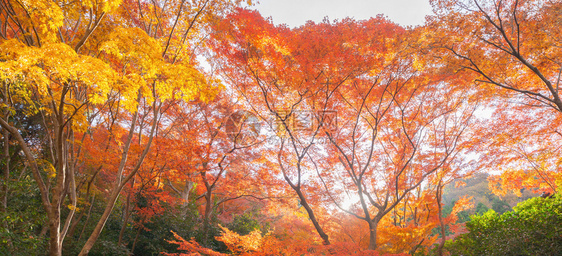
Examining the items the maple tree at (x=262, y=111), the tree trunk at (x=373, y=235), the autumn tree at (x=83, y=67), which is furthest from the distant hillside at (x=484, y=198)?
the autumn tree at (x=83, y=67)

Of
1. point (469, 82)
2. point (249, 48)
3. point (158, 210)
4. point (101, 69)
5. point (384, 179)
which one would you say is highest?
point (249, 48)

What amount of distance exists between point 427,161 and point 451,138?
41.2 inches

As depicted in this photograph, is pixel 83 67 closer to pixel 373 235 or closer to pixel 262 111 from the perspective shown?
pixel 262 111

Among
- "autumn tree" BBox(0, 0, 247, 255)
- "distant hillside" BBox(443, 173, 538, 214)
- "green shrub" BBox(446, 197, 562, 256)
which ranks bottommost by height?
"green shrub" BBox(446, 197, 562, 256)

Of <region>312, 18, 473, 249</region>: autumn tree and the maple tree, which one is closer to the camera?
the maple tree

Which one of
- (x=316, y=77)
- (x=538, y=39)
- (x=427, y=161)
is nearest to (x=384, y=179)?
(x=427, y=161)

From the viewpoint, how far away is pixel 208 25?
20.6 feet

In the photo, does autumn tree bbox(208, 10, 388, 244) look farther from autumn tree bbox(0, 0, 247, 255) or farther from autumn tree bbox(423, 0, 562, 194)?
autumn tree bbox(423, 0, 562, 194)

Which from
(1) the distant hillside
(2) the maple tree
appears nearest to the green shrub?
(2) the maple tree

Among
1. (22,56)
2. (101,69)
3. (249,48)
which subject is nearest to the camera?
(22,56)

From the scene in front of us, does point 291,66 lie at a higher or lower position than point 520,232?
higher

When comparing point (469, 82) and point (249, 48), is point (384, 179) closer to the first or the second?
point (469, 82)

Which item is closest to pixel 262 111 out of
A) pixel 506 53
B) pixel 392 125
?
pixel 392 125

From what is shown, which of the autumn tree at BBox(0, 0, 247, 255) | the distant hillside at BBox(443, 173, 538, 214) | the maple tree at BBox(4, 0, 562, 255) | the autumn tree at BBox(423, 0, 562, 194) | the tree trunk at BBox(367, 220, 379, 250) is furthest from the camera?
the distant hillside at BBox(443, 173, 538, 214)
